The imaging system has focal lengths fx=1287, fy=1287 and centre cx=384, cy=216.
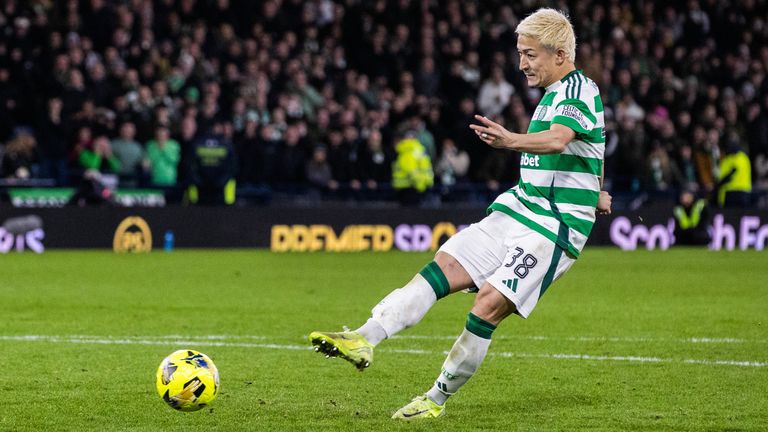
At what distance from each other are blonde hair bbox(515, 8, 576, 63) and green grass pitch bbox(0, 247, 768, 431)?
5.93 feet

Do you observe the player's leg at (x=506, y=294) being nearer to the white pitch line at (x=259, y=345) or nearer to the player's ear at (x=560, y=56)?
the player's ear at (x=560, y=56)

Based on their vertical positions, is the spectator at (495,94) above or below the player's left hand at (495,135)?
below

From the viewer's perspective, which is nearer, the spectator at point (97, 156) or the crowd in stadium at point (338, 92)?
the spectator at point (97, 156)

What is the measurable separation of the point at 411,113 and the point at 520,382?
15160 mm

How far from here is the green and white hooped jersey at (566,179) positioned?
615 cm

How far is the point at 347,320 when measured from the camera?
10.9 m

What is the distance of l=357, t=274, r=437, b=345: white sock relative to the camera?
5914mm

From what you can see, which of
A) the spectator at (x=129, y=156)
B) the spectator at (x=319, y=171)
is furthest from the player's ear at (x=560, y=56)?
the spectator at (x=319, y=171)

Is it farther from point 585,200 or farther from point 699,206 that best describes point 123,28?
point 585,200

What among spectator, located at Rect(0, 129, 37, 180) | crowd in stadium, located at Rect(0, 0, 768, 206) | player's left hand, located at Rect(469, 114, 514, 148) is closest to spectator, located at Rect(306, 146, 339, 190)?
crowd in stadium, located at Rect(0, 0, 768, 206)

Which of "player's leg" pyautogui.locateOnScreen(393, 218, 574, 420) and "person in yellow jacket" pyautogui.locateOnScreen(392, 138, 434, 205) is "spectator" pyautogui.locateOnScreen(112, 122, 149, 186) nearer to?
"person in yellow jacket" pyautogui.locateOnScreen(392, 138, 434, 205)

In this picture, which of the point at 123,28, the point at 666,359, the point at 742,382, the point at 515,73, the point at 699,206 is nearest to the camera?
the point at 742,382

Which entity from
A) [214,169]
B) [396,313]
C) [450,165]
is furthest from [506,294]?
[450,165]

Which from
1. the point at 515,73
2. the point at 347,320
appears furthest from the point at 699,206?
the point at 347,320
